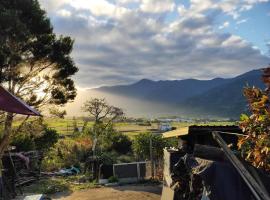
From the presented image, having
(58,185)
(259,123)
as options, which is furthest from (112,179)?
(259,123)

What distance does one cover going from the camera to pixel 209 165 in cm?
502

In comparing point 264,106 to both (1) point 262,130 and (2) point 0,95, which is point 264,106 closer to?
(1) point 262,130

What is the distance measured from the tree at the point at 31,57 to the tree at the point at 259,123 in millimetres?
15485

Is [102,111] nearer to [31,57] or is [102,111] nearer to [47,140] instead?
[47,140]

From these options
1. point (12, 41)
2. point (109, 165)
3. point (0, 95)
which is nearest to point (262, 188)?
point (0, 95)

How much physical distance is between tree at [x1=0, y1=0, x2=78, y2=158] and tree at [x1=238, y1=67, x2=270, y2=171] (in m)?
15.5

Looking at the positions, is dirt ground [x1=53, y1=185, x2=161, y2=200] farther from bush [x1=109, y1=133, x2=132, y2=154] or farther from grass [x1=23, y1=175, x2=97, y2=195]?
bush [x1=109, y1=133, x2=132, y2=154]

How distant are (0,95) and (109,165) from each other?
524 inches

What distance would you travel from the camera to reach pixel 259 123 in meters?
5.12

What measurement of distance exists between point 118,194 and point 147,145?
300 inches

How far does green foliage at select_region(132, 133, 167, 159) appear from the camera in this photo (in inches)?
883

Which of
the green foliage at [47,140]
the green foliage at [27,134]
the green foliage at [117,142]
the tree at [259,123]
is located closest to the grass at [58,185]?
the green foliage at [27,134]

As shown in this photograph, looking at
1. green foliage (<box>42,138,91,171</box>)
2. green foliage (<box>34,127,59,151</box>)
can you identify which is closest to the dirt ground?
green foliage (<box>42,138,91,171</box>)

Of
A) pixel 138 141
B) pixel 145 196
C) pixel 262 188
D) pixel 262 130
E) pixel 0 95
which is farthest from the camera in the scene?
pixel 138 141
